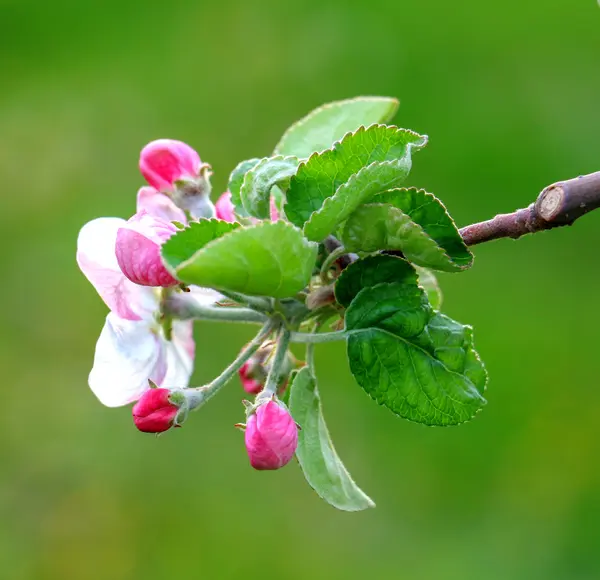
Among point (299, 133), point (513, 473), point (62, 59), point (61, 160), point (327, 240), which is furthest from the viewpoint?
point (62, 59)

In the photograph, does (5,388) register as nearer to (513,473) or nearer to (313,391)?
(513,473)

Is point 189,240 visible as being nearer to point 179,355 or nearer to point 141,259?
point 141,259

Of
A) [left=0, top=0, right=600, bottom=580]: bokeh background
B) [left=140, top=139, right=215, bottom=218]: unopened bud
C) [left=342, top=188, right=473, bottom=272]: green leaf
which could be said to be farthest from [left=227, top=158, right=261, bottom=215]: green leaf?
[left=0, top=0, right=600, bottom=580]: bokeh background

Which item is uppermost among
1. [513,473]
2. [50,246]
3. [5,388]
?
[50,246]

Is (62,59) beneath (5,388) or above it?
above

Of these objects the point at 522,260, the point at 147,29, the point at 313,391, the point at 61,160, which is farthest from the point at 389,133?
the point at 147,29

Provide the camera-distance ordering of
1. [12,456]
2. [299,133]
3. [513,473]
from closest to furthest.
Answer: [299,133] < [513,473] < [12,456]

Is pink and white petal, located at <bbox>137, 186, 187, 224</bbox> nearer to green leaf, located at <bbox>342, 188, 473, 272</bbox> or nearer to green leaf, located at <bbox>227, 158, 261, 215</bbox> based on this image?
green leaf, located at <bbox>227, 158, 261, 215</bbox>

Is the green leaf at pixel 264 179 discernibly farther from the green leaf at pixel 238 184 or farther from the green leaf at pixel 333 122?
the green leaf at pixel 333 122
